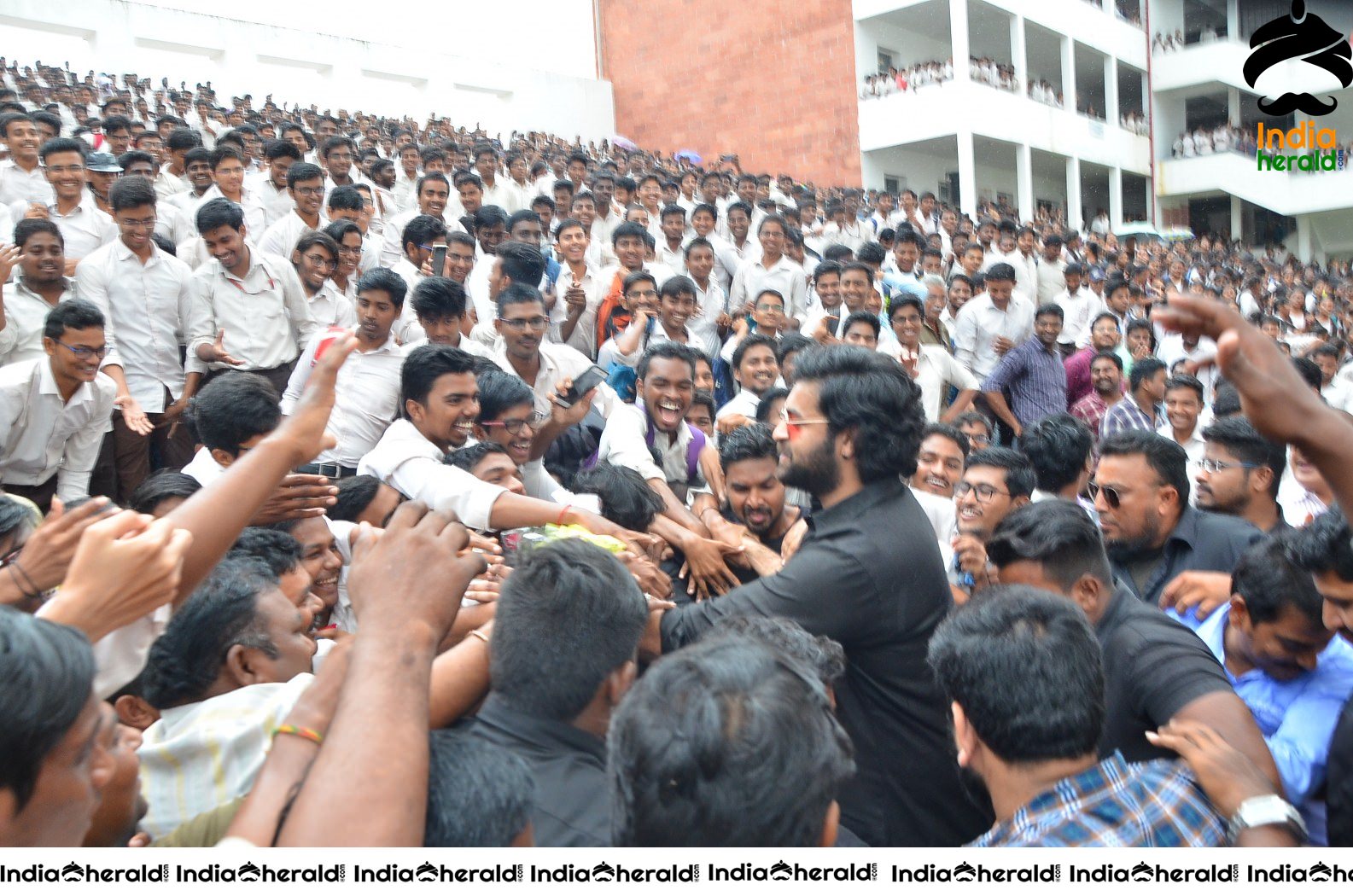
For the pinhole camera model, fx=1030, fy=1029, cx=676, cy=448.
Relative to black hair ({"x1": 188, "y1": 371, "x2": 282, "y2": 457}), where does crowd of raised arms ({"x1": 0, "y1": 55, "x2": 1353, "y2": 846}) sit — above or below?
below

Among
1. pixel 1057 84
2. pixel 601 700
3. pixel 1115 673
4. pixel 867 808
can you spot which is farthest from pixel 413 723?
pixel 1057 84

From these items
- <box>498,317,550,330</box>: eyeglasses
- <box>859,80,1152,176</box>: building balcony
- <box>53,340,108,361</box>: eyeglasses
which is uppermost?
<box>859,80,1152,176</box>: building balcony

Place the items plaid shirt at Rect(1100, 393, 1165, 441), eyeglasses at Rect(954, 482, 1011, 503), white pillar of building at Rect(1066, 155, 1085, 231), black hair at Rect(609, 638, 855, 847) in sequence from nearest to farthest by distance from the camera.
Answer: black hair at Rect(609, 638, 855, 847) < eyeglasses at Rect(954, 482, 1011, 503) < plaid shirt at Rect(1100, 393, 1165, 441) < white pillar of building at Rect(1066, 155, 1085, 231)

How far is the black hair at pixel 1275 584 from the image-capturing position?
7.52ft

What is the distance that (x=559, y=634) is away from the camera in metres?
1.83

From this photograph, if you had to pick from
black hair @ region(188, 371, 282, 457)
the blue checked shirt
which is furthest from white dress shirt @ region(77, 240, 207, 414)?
the blue checked shirt

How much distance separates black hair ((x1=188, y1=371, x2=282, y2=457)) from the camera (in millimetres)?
3328

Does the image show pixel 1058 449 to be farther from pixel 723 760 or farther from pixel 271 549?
pixel 723 760

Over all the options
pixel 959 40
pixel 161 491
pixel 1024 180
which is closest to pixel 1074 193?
pixel 1024 180

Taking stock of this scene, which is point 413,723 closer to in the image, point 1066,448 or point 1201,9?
point 1066,448

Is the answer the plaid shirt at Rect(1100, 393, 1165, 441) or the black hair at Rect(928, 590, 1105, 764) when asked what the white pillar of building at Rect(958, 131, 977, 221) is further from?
the black hair at Rect(928, 590, 1105, 764)

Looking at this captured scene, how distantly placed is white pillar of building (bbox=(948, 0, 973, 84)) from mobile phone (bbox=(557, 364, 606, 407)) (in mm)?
20177

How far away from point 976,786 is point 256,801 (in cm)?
151

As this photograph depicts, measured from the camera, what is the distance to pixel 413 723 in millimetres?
1351
